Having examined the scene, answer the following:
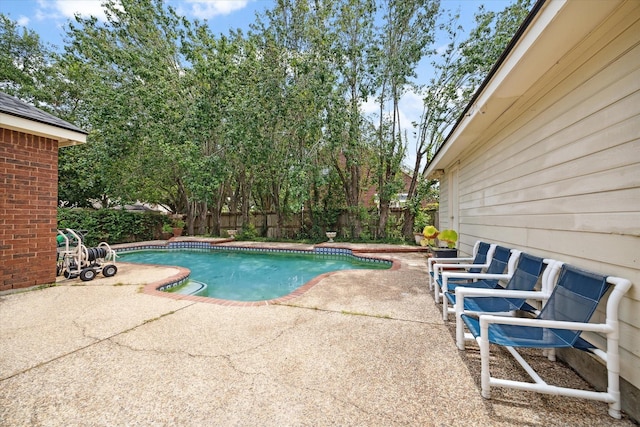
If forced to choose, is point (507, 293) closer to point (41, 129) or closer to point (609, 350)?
point (609, 350)

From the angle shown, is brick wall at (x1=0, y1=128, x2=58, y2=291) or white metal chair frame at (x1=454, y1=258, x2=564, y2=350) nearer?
white metal chair frame at (x1=454, y1=258, x2=564, y2=350)

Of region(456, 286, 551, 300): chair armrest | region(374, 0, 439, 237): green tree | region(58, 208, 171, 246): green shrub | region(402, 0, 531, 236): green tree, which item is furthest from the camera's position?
region(58, 208, 171, 246): green shrub

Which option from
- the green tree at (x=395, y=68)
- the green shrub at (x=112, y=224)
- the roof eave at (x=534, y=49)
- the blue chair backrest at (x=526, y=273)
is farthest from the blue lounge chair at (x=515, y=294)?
the green shrub at (x=112, y=224)

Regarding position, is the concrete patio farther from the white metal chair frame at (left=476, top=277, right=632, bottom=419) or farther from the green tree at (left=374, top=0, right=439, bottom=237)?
the green tree at (left=374, top=0, right=439, bottom=237)

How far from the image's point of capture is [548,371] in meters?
2.06

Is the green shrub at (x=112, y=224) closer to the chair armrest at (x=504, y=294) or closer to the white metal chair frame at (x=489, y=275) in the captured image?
the white metal chair frame at (x=489, y=275)

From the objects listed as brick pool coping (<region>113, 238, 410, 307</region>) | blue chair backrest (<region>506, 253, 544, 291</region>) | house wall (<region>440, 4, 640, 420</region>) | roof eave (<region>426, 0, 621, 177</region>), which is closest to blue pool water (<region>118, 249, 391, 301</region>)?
brick pool coping (<region>113, 238, 410, 307</region>)

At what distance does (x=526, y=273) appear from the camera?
258 cm

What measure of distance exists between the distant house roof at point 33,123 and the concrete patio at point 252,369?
8.57 feet

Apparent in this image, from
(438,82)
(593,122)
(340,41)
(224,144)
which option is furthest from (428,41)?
(593,122)

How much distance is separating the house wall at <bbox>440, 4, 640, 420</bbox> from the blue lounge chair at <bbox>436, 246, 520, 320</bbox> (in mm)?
171

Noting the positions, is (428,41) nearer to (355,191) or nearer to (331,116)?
(331,116)

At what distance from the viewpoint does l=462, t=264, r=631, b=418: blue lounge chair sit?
1589 millimetres

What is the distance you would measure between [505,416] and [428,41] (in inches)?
474
